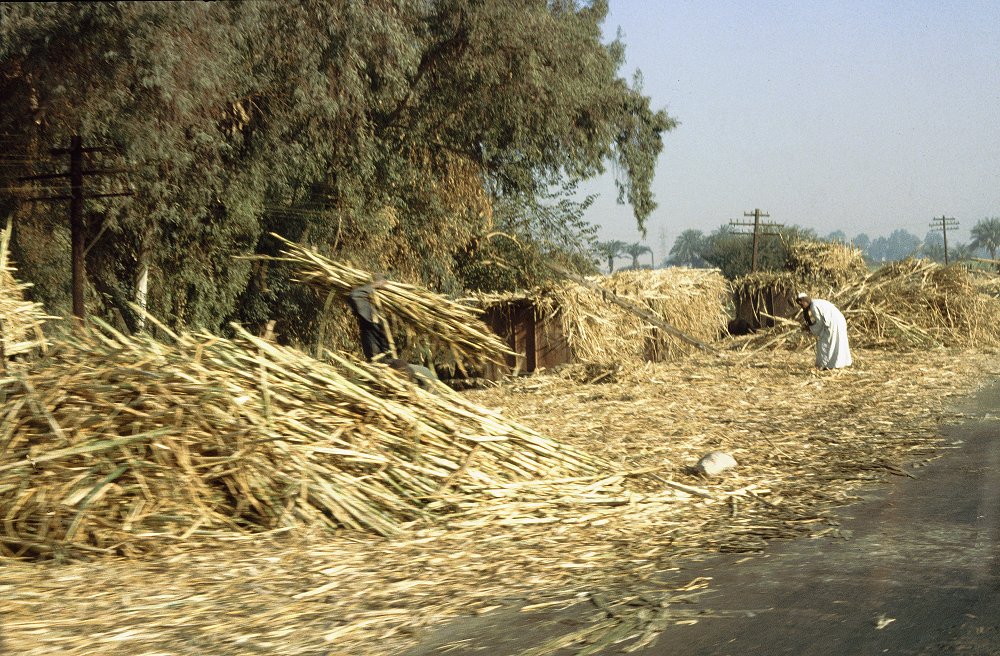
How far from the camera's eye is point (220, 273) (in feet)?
53.0

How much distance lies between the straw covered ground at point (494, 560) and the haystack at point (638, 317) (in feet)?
20.4

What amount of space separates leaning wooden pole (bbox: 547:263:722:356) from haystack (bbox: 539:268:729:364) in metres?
0.09

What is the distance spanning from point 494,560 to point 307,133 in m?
10.9

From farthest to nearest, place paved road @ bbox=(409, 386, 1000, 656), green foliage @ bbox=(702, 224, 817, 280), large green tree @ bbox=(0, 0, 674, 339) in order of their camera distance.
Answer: green foliage @ bbox=(702, 224, 817, 280) → large green tree @ bbox=(0, 0, 674, 339) → paved road @ bbox=(409, 386, 1000, 656)

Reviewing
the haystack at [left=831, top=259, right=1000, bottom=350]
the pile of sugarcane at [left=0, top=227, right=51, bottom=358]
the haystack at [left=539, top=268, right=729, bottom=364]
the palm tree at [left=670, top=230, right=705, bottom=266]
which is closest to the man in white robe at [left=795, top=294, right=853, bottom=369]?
the haystack at [left=539, top=268, right=729, bottom=364]

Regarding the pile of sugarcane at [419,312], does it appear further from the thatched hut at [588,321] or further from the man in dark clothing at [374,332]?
the thatched hut at [588,321]

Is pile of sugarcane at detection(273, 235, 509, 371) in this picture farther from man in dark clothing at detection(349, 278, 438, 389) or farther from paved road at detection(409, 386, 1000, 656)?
paved road at detection(409, 386, 1000, 656)

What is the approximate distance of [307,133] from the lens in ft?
48.6

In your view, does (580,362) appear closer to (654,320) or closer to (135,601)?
(654,320)

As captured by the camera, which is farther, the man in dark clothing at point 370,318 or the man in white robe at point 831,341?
the man in white robe at point 831,341

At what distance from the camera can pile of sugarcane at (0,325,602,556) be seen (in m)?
5.40

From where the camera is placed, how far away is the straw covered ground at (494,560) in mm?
4105

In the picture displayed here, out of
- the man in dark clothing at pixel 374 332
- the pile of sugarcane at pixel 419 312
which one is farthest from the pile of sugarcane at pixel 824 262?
the man in dark clothing at pixel 374 332

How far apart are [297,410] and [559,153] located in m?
12.6
